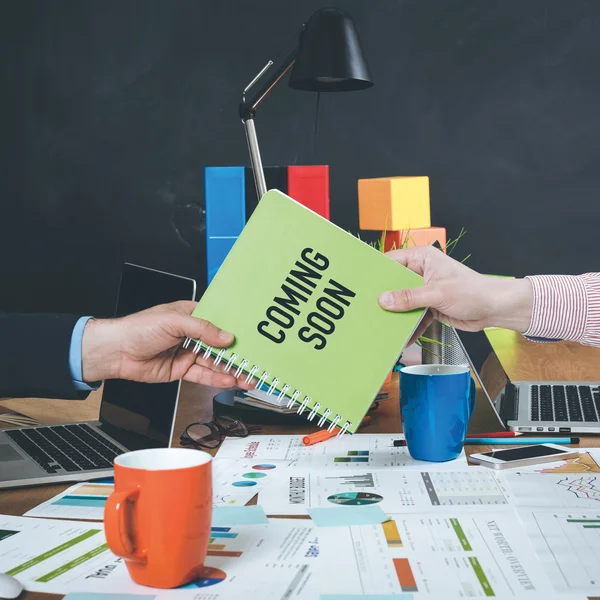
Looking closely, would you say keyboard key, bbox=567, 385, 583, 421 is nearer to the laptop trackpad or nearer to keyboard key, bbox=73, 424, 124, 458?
keyboard key, bbox=73, 424, 124, 458

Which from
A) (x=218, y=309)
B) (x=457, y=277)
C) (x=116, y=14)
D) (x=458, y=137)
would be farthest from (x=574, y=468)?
(x=116, y=14)

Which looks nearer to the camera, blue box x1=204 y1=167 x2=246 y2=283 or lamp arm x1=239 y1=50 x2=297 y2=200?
lamp arm x1=239 y1=50 x2=297 y2=200

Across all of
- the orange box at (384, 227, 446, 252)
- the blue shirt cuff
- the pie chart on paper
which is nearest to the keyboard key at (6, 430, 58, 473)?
the blue shirt cuff

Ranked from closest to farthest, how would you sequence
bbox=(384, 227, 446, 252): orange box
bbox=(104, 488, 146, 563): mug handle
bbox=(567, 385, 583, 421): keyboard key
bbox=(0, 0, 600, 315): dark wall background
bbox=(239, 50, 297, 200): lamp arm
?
bbox=(104, 488, 146, 563): mug handle
bbox=(567, 385, 583, 421): keyboard key
bbox=(239, 50, 297, 200): lamp arm
bbox=(384, 227, 446, 252): orange box
bbox=(0, 0, 600, 315): dark wall background

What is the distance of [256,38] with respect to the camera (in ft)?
10.2

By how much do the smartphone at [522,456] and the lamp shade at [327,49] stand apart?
3.17 feet

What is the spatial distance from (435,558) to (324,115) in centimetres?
256

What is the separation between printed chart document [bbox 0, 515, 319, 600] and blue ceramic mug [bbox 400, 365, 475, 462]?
0.88 feet

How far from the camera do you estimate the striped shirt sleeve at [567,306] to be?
1.16 metres

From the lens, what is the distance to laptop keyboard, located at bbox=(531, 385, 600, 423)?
48.3 inches

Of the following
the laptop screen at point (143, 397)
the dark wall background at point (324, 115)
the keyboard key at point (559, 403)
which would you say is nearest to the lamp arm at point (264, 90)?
the laptop screen at point (143, 397)

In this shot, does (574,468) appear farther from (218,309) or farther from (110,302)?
(110,302)

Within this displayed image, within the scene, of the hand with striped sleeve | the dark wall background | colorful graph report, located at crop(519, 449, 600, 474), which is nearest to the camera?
colorful graph report, located at crop(519, 449, 600, 474)

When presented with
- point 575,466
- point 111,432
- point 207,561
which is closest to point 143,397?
point 111,432
